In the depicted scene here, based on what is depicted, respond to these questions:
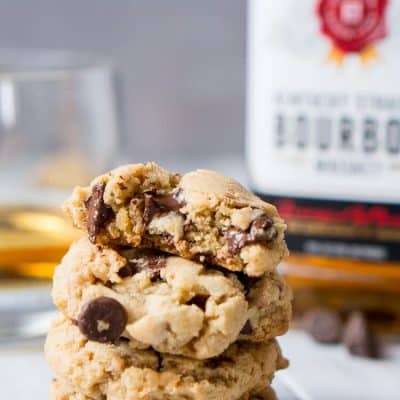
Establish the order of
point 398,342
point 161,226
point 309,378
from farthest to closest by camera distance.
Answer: point 398,342 → point 309,378 → point 161,226

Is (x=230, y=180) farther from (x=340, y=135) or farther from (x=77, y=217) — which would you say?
(x=340, y=135)

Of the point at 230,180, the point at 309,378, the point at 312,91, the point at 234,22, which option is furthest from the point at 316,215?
the point at 234,22

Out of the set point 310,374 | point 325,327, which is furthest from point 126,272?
point 325,327

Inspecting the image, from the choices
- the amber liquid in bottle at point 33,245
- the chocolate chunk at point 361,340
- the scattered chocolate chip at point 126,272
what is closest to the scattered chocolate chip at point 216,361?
the scattered chocolate chip at point 126,272

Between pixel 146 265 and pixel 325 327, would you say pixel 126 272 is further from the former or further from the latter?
pixel 325 327

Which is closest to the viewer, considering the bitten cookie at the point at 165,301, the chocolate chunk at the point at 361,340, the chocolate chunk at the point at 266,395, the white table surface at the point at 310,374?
the bitten cookie at the point at 165,301

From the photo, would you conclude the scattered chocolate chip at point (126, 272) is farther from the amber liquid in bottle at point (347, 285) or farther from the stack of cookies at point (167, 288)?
the amber liquid in bottle at point (347, 285)
